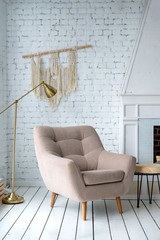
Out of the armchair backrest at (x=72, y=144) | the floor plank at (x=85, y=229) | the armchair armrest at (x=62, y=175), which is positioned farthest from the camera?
the armchair backrest at (x=72, y=144)

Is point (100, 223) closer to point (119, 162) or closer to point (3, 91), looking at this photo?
point (119, 162)

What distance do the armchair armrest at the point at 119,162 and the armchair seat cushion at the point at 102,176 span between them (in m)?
0.09

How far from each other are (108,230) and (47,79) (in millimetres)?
2845

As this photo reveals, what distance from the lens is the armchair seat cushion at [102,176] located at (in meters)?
3.70

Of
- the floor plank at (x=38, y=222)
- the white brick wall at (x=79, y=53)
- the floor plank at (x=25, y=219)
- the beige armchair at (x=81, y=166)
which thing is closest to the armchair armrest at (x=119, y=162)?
the beige armchair at (x=81, y=166)

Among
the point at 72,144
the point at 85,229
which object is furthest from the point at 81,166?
the point at 85,229

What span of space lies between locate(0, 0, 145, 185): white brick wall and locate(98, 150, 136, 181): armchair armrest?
3.95 ft

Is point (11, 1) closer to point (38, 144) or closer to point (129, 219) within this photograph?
point (38, 144)

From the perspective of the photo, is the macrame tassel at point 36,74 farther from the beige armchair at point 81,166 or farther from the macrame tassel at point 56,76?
the beige armchair at point 81,166

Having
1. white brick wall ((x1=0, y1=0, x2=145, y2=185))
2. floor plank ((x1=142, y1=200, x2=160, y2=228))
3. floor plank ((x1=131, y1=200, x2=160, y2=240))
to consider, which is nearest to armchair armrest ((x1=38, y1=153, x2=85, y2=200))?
floor plank ((x1=131, y1=200, x2=160, y2=240))

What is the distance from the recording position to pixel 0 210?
4.07 metres

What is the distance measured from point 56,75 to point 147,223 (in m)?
2.81

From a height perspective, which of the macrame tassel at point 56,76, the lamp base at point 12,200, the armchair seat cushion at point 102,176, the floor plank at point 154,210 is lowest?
the floor plank at point 154,210

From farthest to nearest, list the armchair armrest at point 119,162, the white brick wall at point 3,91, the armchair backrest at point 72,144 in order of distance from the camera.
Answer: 1. the white brick wall at point 3,91
2. the armchair backrest at point 72,144
3. the armchair armrest at point 119,162
